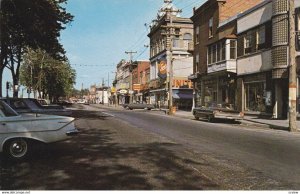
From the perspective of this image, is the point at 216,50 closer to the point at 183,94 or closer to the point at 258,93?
the point at 258,93

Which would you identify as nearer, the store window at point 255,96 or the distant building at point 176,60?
the store window at point 255,96

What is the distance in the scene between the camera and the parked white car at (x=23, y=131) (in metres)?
10.6

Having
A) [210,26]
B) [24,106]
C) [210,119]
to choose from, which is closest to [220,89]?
[210,26]

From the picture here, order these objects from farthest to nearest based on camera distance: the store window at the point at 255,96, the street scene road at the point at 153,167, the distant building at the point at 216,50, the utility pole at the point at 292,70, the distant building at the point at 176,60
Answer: the distant building at the point at 176,60
the distant building at the point at 216,50
the store window at the point at 255,96
the utility pole at the point at 292,70
the street scene road at the point at 153,167

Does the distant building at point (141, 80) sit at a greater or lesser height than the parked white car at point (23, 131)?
greater

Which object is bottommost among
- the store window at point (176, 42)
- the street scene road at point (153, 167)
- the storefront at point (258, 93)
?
the street scene road at point (153, 167)

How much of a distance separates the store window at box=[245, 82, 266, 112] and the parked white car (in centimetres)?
2386

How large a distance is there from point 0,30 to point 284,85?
18.5 metres

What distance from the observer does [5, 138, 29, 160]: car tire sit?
1075 cm

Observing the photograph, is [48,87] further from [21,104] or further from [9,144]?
[9,144]

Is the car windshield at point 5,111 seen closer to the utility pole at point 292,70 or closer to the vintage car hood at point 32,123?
the vintage car hood at point 32,123

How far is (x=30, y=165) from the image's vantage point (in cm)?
1010

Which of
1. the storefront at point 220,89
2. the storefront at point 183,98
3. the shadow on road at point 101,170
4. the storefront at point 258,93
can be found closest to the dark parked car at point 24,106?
the shadow on road at point 101,170

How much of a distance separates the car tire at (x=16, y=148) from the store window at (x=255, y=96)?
80.1ft
